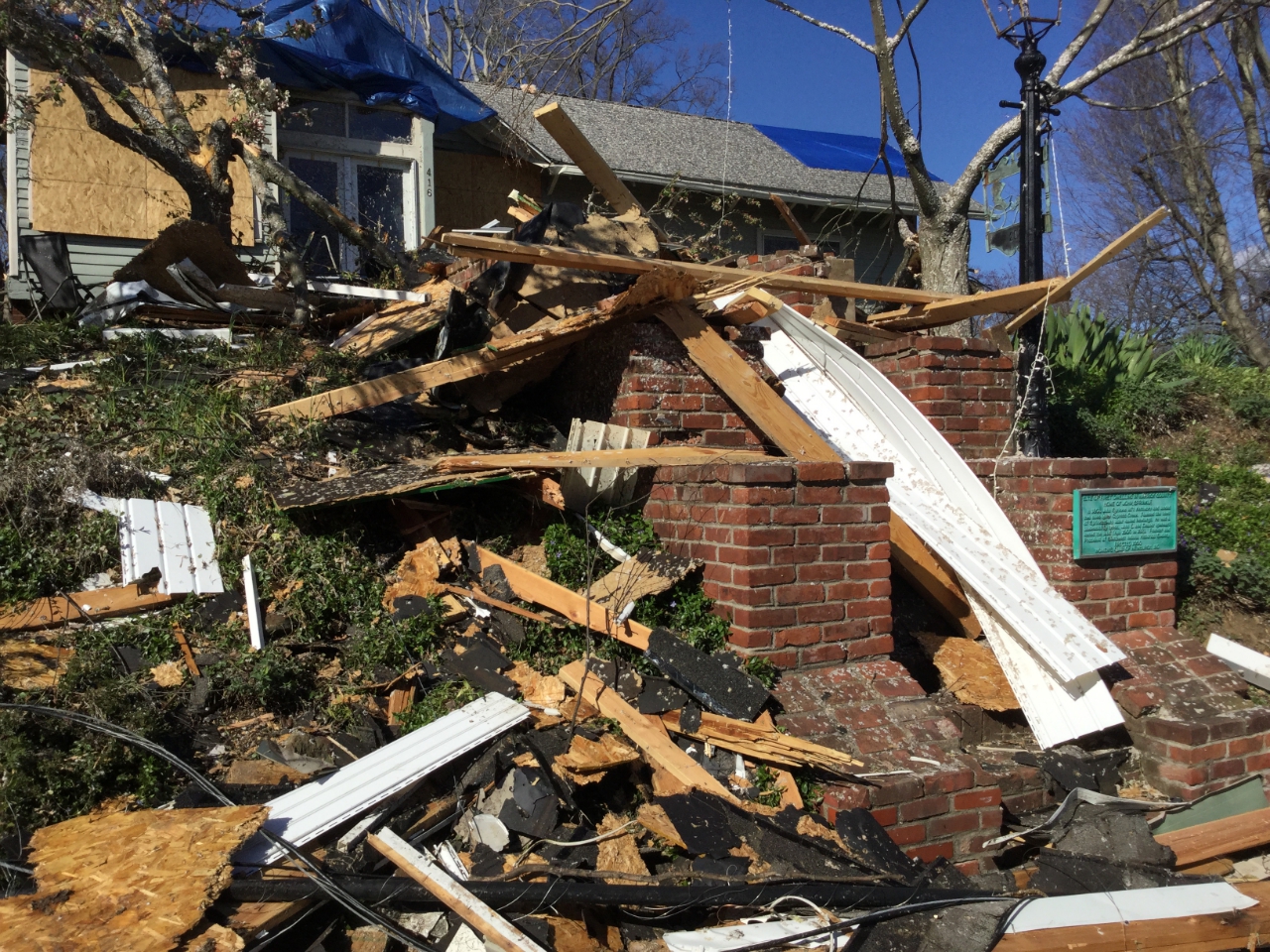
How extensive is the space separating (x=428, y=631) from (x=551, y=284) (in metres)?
2.45

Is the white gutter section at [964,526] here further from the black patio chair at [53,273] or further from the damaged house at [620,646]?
the black patio chair at [53,273]

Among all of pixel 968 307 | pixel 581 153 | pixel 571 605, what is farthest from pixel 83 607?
pixel 968 307

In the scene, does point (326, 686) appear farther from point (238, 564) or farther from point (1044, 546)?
point (1044, 546)

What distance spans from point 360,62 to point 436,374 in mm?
7117

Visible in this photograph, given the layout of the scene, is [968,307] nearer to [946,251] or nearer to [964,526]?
[964,526]

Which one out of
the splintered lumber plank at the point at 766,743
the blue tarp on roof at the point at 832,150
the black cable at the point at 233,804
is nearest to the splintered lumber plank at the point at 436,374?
the black cable at the point at 233,804

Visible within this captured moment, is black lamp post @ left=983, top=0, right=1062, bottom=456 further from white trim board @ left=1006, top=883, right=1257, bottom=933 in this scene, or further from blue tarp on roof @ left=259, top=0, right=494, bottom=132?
blue tarp on roof @ left=259, top=0, right=494, bottom=132

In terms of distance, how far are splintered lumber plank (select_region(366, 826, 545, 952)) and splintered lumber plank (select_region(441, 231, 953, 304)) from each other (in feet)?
8.70

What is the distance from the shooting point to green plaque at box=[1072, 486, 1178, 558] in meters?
4.45

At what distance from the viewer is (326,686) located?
12.1ft

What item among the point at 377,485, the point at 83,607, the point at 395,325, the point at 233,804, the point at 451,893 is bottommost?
the point at 451,893

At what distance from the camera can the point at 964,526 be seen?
4414 mm

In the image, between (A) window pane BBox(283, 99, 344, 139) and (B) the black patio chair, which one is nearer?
(B) the black patio chair

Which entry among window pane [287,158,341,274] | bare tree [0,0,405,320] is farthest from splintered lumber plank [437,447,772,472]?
window pane [287,158,341,274]
